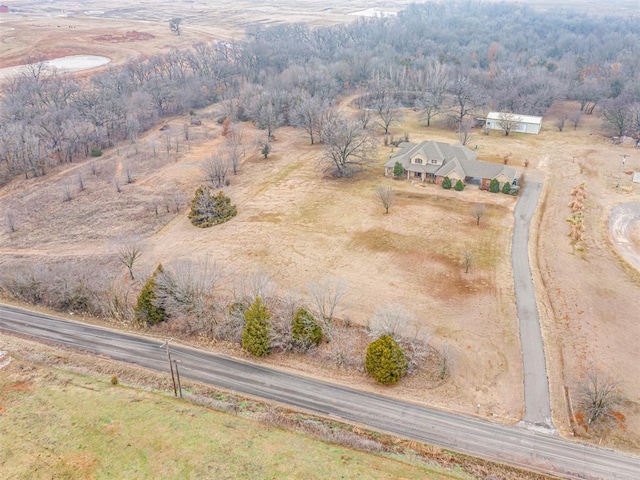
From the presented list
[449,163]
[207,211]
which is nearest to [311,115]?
[449,163]

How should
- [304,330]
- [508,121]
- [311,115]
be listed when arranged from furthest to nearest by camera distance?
[508,121], [311,115], [304,330]

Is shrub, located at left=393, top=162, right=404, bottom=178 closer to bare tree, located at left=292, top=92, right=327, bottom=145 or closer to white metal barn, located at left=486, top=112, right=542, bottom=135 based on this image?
bare tree, located at left=292, top=92, right=327, bottom=145

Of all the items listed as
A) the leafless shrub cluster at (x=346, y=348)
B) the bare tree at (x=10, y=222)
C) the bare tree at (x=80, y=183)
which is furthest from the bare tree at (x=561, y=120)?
the bare tree at (x=10, y=222)

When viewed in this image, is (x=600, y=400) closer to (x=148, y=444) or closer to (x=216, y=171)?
(x=148, y=444)

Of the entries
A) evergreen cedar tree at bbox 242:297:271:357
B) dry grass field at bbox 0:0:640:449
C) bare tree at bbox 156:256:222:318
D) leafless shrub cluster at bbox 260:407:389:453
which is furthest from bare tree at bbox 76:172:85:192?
leafless shrub cluster at bbox 260:407:389:453

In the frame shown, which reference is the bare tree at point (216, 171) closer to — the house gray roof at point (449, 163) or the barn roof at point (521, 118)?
the house gray roof at point (449, 163)

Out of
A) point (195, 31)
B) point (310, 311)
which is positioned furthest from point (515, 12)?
point (310, 311)
